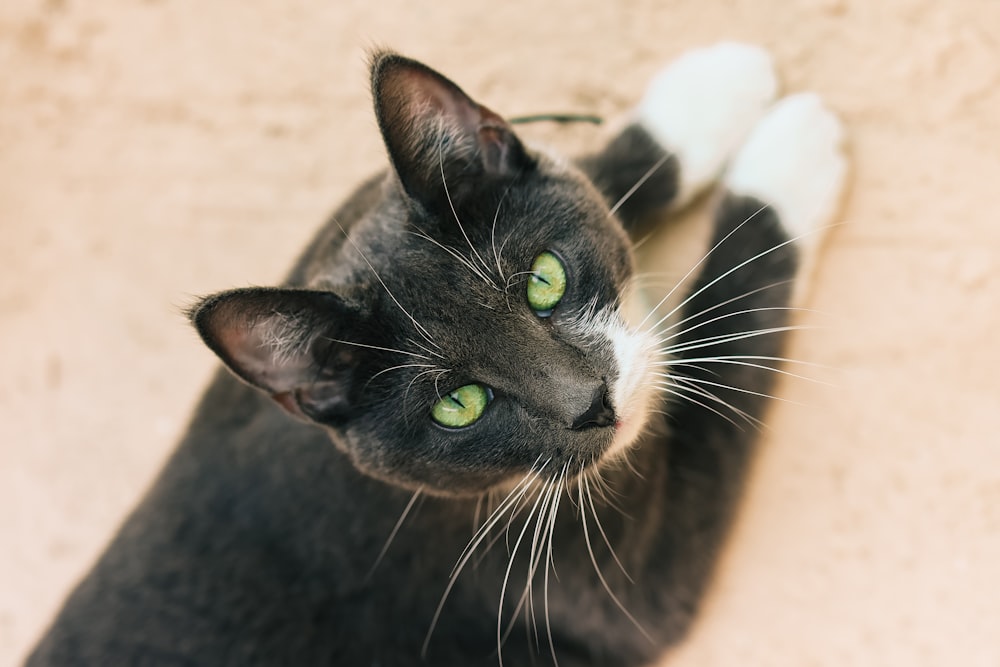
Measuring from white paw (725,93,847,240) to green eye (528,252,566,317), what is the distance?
474mm

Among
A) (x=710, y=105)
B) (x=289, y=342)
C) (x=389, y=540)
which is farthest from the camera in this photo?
(x=710, y=105)

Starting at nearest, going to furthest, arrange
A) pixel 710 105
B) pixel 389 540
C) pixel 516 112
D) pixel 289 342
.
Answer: pixel 289 342, pixel 389 540, pixel 710 105, pixel 516 112

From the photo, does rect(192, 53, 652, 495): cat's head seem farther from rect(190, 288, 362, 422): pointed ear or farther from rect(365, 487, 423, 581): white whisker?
rect(365, 487, 423, 581): white whisker

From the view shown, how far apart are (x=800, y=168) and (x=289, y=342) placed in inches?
36.4

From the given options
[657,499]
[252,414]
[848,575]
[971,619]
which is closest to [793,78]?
[657,499]

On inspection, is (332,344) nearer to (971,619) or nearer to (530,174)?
(530,174)

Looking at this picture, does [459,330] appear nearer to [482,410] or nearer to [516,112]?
[482,410]

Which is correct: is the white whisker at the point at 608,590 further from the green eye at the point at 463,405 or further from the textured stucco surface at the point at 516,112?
the green eye at the point at 463,405

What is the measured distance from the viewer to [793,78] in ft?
4.54

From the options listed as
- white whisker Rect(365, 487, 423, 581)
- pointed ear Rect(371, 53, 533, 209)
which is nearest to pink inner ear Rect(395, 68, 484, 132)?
pointed ear Rect(371, 53, 533, 209)

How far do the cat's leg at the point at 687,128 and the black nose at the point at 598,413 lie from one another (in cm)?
50

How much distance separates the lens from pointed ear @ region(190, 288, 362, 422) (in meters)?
0.88

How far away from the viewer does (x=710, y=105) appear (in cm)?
136

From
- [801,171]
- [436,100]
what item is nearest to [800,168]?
[801,171]
